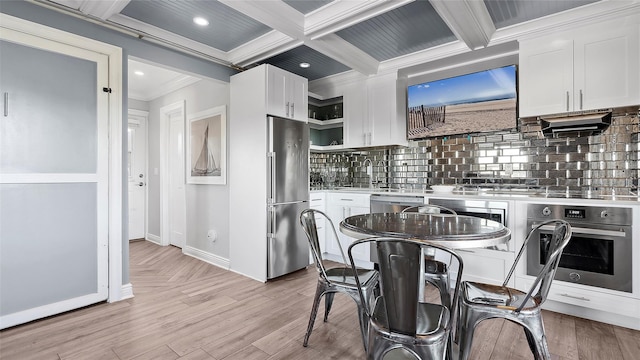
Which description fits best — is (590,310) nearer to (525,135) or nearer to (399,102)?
(525,135)

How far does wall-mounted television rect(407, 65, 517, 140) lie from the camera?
329 centimetres

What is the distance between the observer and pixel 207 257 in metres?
4.18

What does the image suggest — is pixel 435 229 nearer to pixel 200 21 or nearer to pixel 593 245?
pixel 593 245

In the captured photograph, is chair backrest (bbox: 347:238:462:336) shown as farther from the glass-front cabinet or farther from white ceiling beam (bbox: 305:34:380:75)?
the glass-front cabinet

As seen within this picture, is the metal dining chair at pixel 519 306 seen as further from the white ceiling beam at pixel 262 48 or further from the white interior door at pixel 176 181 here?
the white interior door at pixel 176 181

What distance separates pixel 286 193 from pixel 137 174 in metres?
3.46

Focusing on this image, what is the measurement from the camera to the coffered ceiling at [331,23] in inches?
99.0

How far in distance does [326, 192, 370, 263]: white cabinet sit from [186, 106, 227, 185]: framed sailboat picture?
1432 mm

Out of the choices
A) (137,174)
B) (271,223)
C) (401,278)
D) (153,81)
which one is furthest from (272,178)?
(137,174)

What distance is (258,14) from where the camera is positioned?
255 centimetres

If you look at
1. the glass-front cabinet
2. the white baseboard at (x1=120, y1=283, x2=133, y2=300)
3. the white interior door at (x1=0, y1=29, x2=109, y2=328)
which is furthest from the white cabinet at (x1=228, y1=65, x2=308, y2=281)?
the white interior door at (x1=0, y1=29, x2=109, y2=328)

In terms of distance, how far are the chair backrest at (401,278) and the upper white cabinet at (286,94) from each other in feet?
8.18

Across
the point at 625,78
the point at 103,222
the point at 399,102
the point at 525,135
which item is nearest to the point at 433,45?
the point at 399,102

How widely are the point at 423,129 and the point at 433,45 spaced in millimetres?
986
